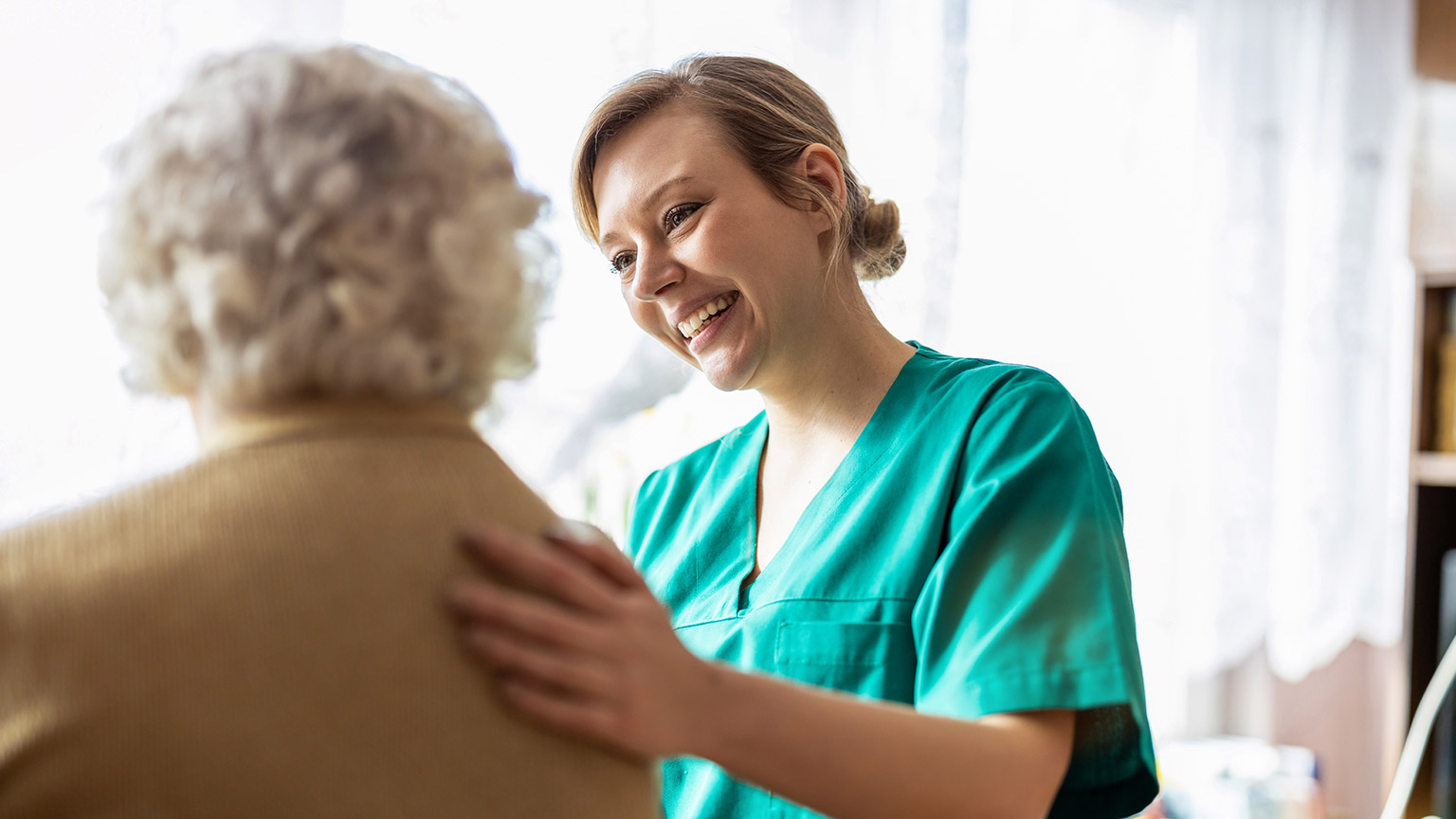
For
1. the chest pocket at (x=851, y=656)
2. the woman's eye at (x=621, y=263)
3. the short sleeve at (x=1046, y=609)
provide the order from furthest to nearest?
the woman's eye at (x=621, y=263), the chest pocket at (x=851, y=656), the short sleeve at (x=1046, y=609)

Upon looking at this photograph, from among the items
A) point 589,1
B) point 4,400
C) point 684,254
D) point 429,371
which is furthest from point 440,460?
point 589,1

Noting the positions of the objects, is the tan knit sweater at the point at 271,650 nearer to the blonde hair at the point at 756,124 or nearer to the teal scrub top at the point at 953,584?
the teal scrub top at the point at 953,584

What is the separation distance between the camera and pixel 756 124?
4.04 ft

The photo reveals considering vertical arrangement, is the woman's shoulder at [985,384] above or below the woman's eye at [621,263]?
below

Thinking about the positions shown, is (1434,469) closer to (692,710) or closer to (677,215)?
(677,215)

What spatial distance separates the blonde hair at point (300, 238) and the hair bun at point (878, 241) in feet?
2.64

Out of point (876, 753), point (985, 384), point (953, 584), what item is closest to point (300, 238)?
point (876, 753)

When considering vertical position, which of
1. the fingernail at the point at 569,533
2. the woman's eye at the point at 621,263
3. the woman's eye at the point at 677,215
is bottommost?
the fingernail at the point at 569,533

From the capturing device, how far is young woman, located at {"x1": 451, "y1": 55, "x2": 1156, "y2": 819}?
2.06 feet

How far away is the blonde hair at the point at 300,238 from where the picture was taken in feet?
1.85

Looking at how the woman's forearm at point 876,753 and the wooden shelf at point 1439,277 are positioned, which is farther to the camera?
the wooden shelf at point 1439,277

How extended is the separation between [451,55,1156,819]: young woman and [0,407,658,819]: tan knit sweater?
0.10 feet

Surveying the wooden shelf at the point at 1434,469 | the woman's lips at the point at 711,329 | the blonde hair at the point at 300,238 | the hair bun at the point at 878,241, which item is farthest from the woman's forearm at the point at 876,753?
the wooden shelf at the point at 1434,469

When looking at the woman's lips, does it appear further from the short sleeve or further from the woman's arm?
the woman's arm
